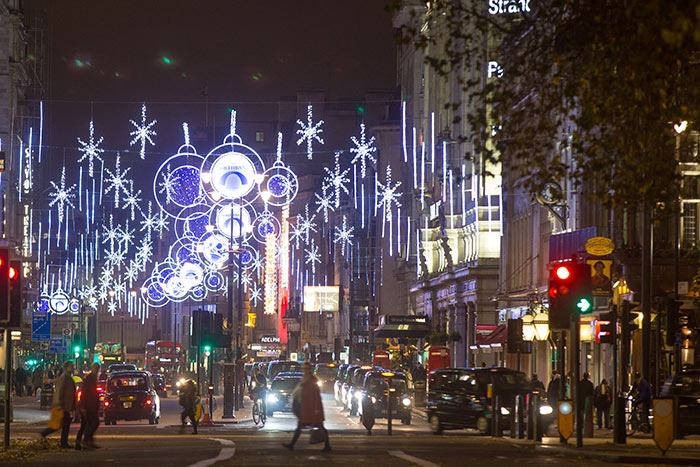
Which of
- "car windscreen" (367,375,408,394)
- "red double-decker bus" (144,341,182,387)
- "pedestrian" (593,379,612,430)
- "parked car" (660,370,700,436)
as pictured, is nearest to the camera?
"parked car" (660,370,700,436)

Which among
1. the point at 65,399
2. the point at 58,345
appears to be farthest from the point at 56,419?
the point at 58,345

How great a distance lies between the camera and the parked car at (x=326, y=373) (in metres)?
77.2

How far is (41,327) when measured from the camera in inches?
1770

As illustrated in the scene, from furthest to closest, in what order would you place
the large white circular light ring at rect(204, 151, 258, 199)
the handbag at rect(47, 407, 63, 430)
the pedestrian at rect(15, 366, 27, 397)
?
the pedestrian at rect(15, 366, 27, 397) → the large white circular light ring at rect(204, 151, 258, 199) → the handbag at rect(47, 407, 63, 430)

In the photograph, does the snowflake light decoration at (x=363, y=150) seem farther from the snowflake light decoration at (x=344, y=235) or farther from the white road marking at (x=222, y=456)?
the white road marking at (x=222, y=456)

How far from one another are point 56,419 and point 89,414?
4.63 feet

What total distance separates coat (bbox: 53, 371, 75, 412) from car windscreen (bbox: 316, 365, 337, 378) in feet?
165

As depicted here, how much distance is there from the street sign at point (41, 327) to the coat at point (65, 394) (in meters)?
17.8

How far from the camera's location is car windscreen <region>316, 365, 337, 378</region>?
77375mm

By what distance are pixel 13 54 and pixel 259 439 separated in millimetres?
63294

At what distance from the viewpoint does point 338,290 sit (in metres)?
121

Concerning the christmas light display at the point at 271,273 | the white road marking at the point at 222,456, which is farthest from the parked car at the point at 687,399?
the christmas light display at the point at 271,273

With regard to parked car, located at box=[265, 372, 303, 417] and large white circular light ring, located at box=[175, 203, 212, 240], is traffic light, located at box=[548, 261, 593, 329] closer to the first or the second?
large white circular light ring, located at box=[175, 203, 212, 240]

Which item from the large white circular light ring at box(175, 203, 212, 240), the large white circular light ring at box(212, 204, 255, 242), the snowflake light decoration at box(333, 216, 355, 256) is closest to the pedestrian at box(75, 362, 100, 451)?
the large white circular light ring at box(175, 203, 212, 240)
